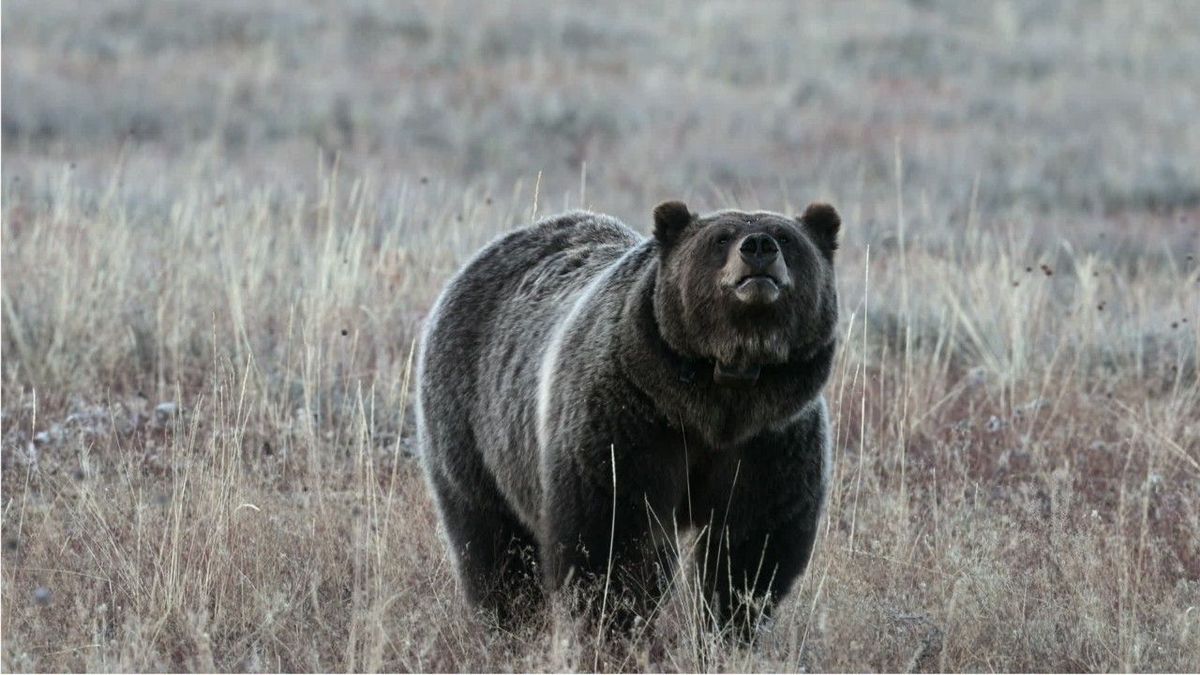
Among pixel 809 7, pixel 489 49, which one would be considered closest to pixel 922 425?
pixel 489 49

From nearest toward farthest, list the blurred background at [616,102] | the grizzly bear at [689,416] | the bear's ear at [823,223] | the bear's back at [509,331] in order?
1. the grizzly bear at [689,416]
2. the bear's ear at [823,223]
3. the bear's back at [509,331]
4. the blurred background at [616,102]

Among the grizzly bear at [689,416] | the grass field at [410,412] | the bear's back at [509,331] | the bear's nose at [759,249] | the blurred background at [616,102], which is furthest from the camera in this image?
the blurred background at [616,102]

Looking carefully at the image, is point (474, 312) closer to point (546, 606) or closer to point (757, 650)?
point (546, 606)

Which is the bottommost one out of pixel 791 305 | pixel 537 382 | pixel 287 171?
pixel 287 171

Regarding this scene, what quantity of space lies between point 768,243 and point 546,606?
59.5 inches

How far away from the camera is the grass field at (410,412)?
18.2ft

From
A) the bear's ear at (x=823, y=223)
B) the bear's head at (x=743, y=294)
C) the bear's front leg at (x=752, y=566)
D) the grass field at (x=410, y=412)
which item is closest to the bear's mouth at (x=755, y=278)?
the bear's head at (x=743, y=294)

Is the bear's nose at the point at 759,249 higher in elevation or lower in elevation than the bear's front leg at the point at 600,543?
higher

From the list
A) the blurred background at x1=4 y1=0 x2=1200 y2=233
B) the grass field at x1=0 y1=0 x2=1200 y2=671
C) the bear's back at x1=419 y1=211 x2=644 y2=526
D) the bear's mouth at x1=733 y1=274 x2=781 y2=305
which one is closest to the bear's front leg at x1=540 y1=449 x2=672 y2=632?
the grass field at x1=0 y1=0 x2=1200 y2=671

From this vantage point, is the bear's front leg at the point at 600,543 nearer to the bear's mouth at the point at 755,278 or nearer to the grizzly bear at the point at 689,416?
the grizzly bear at the point at 689,416

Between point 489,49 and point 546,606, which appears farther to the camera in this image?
point 489,49

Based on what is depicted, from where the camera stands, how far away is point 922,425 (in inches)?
322

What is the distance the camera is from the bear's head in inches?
181

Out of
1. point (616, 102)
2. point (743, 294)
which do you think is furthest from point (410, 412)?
point (616, 102)
